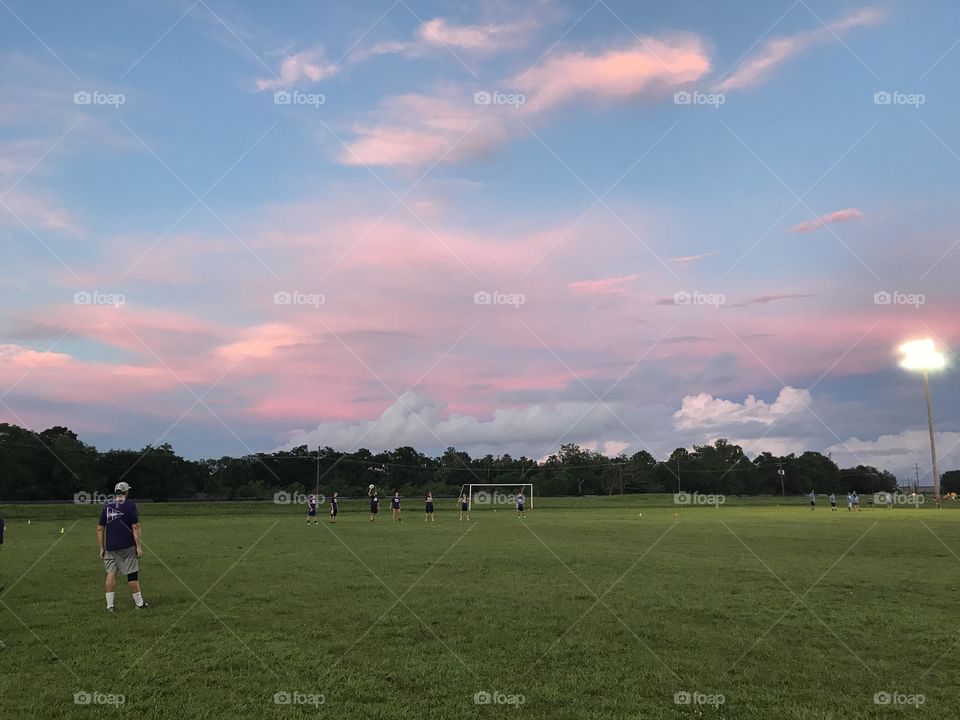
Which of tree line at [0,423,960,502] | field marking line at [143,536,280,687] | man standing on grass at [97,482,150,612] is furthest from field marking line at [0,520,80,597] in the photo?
tree line at [0,423,960,502]

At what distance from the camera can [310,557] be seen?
21422mm

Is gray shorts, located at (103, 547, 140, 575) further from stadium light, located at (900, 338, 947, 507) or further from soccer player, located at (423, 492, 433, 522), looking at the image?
stadium light, located at (900, 338, 947, 507)

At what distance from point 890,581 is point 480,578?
9586mm

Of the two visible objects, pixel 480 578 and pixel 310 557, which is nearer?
pixel 480 578

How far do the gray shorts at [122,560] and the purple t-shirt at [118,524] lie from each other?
0.32ft

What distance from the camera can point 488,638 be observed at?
1030 centimetres

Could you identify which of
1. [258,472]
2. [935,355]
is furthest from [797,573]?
[258,472]

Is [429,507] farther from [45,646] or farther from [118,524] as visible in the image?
[45,646]

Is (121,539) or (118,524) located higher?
(118,524)

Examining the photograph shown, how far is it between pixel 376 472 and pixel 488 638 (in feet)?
433

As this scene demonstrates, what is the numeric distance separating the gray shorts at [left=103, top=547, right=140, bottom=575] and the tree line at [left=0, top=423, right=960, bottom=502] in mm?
75256

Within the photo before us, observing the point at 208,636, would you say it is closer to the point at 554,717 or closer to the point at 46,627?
the point at 46,627

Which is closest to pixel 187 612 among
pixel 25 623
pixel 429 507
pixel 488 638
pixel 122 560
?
pixel 122 560

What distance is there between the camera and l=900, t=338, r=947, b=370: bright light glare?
72688 millimetres
